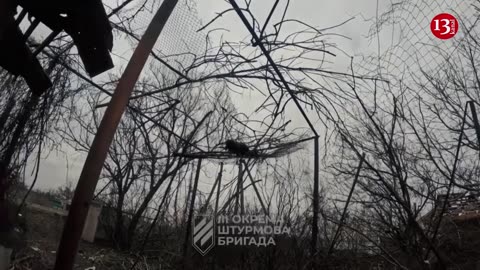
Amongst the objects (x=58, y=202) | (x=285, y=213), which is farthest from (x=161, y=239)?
(x=58, y=202)

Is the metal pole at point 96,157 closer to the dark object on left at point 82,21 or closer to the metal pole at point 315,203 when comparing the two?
the dark object on left at point 82,21

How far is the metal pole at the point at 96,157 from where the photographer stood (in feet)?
3.83

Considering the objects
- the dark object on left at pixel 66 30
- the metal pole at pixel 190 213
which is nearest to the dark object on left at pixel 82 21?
the dark object on left at pixel 66 30

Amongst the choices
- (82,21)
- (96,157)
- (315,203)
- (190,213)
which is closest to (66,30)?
(82,21)

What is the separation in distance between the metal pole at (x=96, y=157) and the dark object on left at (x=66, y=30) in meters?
0.20

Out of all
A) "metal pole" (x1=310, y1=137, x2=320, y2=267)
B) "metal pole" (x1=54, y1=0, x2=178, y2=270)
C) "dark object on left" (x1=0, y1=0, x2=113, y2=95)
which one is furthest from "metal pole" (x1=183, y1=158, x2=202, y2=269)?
"metal pole" (x1=54, y1=0, x2=178, y2=270)

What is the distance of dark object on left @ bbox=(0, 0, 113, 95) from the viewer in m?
1.35

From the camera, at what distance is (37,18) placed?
1.46 m

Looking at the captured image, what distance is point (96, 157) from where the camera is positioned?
50.1 inches

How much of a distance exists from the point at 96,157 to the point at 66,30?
1.96 ft

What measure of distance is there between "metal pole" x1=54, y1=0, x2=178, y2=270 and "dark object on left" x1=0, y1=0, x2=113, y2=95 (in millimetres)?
198

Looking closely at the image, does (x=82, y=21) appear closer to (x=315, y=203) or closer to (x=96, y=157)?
(x=96, y=157)

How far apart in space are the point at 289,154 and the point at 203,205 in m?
1.62

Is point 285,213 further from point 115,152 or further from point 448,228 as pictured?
point 115,152
